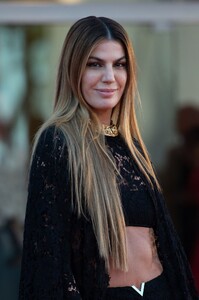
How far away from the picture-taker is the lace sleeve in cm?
299

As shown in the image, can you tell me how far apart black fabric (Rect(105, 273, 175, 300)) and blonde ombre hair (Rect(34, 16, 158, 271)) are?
0.31 ft

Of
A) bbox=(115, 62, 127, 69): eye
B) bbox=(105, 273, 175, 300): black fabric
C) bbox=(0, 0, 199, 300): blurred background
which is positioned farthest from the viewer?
bbox=(0, 0, 199, 300): blurred background

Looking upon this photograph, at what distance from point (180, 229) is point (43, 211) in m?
3.54

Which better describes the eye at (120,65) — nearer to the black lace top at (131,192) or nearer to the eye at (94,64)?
the eye at (94,64)

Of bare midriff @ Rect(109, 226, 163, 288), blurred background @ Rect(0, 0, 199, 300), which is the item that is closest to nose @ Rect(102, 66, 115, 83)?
bare midriff @ Rect(109, 226, 163, 288)

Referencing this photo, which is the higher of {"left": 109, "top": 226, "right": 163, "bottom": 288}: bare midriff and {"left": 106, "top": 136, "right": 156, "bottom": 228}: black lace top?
{"left": 106, "top": 136, "right": 156, "bottom": 228}: black lace top

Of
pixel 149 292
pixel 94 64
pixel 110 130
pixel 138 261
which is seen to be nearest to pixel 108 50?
pixel 94 64

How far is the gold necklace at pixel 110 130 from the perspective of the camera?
3.27m

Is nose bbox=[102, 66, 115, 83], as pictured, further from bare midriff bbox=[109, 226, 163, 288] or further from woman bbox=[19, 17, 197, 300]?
bare midriff bbox=[109, 226, 163, 288]

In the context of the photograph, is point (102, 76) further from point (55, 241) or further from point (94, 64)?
point (55, 241)

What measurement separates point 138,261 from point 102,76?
646mm

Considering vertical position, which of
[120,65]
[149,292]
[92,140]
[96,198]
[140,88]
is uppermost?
[120,65]

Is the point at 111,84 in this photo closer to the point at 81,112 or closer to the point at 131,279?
Answer: the point at 81,112

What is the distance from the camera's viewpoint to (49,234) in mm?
3004
